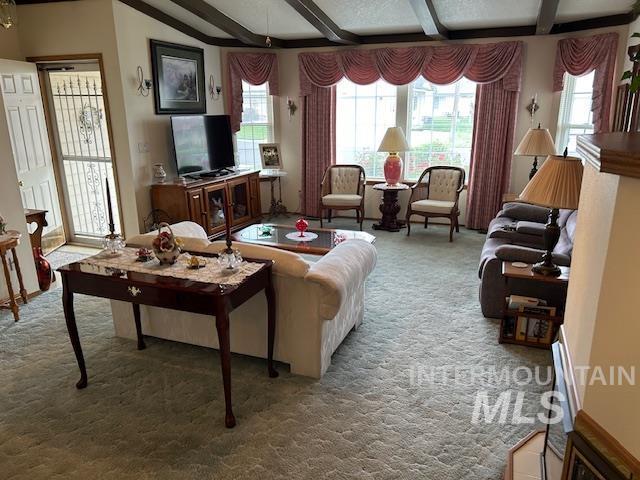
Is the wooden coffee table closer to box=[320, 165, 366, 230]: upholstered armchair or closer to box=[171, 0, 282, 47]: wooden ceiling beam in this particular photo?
box=[320, 165, 366, 230]: upholstered armchair

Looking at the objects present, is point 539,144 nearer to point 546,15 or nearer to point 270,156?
point 546,15

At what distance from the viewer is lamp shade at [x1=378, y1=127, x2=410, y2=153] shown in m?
6.17

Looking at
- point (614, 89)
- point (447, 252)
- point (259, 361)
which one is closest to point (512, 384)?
point (259, 361)

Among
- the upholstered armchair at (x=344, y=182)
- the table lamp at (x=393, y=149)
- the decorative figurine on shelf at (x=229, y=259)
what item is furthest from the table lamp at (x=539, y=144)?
the decorative figurine on shelf at (x=229, y=259)

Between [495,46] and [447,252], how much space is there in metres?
2.67

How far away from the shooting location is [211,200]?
5984 mm

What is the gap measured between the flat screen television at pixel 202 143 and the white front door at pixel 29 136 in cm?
143

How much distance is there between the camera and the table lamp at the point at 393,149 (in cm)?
618

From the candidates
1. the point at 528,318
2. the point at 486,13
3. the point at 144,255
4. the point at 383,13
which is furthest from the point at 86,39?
the point at 528,318

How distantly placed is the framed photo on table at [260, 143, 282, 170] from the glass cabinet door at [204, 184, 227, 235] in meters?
1.18

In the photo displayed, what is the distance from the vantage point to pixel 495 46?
5.81 metres

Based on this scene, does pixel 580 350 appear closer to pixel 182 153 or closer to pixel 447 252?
pixel 447 252

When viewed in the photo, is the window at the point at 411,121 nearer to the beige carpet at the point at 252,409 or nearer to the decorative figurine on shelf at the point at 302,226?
the decorative figurine on shelf at the point at 302,226

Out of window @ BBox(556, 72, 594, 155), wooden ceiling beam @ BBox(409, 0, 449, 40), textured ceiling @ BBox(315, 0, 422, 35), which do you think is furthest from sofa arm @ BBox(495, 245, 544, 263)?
textured ceiling @ BBox(315, 0, 422, 35)
